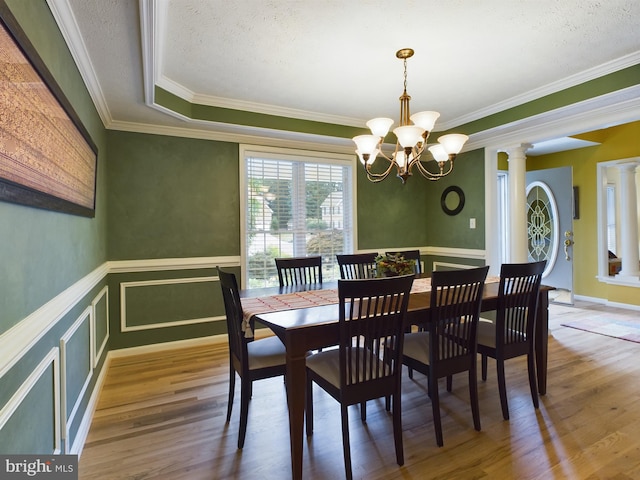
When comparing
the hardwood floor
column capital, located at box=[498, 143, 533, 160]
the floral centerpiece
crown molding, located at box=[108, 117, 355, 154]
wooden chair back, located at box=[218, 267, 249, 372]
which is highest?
crown molding, located at box=[108, 117, 355, 154]

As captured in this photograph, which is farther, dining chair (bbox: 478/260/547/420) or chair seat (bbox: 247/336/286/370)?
dining chair (bbox: 478/260/547/420)

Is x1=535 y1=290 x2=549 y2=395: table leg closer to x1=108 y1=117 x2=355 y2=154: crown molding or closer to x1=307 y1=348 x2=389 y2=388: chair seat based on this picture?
x1=307 y1=348 x2=389 y2=388: chair seat

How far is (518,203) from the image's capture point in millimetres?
4055

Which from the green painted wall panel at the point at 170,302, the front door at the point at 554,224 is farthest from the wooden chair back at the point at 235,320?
the front door at the point at 554,224

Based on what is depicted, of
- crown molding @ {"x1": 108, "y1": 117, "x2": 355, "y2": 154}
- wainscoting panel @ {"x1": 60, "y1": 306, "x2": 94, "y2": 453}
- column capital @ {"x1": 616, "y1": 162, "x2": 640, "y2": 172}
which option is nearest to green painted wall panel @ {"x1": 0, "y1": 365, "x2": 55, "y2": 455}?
wainscoting panel @ {"x1": 60, "y1": 306, "x2": 94, "y2": 453}

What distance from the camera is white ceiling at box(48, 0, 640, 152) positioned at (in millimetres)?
2021

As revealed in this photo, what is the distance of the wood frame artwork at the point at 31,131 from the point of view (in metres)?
1.02

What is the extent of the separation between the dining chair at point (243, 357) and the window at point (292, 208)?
6.08 feet

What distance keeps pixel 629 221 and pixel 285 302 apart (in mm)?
5822

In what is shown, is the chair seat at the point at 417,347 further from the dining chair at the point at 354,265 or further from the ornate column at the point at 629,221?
the ornate column at the point at 629,221

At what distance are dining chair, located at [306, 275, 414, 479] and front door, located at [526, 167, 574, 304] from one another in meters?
4.69

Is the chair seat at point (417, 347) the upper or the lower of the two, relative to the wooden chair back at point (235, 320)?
lower

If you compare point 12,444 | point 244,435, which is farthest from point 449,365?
point 12,444

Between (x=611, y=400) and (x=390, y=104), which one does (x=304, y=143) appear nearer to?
(x=390, y=104)
